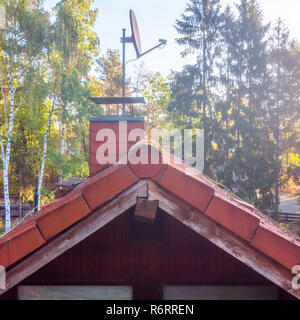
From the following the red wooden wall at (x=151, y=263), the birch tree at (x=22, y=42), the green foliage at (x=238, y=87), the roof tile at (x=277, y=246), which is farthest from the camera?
the green foliage at (x=238, y=87)

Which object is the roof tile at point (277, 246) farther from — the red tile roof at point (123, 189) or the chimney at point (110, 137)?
the chimney at point (110, 137)

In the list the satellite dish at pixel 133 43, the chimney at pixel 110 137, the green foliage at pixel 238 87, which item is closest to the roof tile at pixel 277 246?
the chimney at pixel 110 137

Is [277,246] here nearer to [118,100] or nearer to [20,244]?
[20,244]

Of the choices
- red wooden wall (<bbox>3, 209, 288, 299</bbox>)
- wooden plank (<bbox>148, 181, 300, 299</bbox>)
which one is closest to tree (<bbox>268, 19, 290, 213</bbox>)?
red wooden wall (<bbox>3, 209, 288, 299</bbox>)

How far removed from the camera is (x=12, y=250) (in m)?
1.20

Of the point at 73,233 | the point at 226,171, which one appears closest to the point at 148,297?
the point at 73,233

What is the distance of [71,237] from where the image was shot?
129cm

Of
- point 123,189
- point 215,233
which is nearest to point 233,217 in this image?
point 215,233

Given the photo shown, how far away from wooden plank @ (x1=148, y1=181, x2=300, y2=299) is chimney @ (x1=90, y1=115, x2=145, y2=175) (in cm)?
269

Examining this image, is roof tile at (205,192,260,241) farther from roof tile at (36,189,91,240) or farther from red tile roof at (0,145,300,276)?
roof tile at (36,189,91,240)

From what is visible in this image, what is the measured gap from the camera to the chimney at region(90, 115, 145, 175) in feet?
12.9

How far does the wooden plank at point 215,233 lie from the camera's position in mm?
1228

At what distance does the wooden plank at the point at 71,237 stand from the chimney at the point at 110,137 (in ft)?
8.60

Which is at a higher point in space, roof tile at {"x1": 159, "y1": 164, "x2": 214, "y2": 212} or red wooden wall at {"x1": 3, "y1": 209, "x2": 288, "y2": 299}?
roof tile at {"x1": 159, "y1": 164, "x2": 214, "y2": 212}
